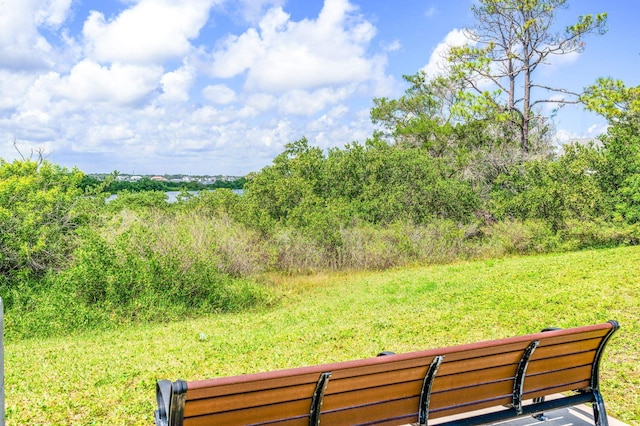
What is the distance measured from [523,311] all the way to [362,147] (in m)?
17.6

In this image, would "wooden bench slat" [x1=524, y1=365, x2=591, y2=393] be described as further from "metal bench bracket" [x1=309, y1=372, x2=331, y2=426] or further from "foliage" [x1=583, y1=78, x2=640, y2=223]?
"foliage" [x1=583, y1=78, x2=640, y2=223]

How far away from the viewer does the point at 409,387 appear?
129 inches

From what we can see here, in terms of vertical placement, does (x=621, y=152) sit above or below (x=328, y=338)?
above

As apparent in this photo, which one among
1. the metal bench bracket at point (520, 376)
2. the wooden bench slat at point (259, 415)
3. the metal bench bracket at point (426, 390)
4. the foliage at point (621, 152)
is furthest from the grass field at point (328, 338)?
the foliage at point (621, 152)

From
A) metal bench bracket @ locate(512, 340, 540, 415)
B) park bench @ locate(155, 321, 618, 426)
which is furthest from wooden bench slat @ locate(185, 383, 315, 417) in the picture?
metal bench bracket @ locate(512, 340, 540, 415)

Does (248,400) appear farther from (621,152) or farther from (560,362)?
(621,152)

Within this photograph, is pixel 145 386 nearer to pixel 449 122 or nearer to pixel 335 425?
pixel 335 425

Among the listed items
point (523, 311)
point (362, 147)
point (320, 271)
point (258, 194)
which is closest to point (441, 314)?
point (523, 311)

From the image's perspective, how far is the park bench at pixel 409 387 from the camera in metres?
2.69

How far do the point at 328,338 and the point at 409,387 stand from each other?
4312 mm

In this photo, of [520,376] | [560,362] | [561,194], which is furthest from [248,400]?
[561,194]

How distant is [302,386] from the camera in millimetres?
2877

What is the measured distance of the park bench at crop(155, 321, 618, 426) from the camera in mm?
2686

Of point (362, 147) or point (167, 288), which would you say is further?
point (362, 147)
